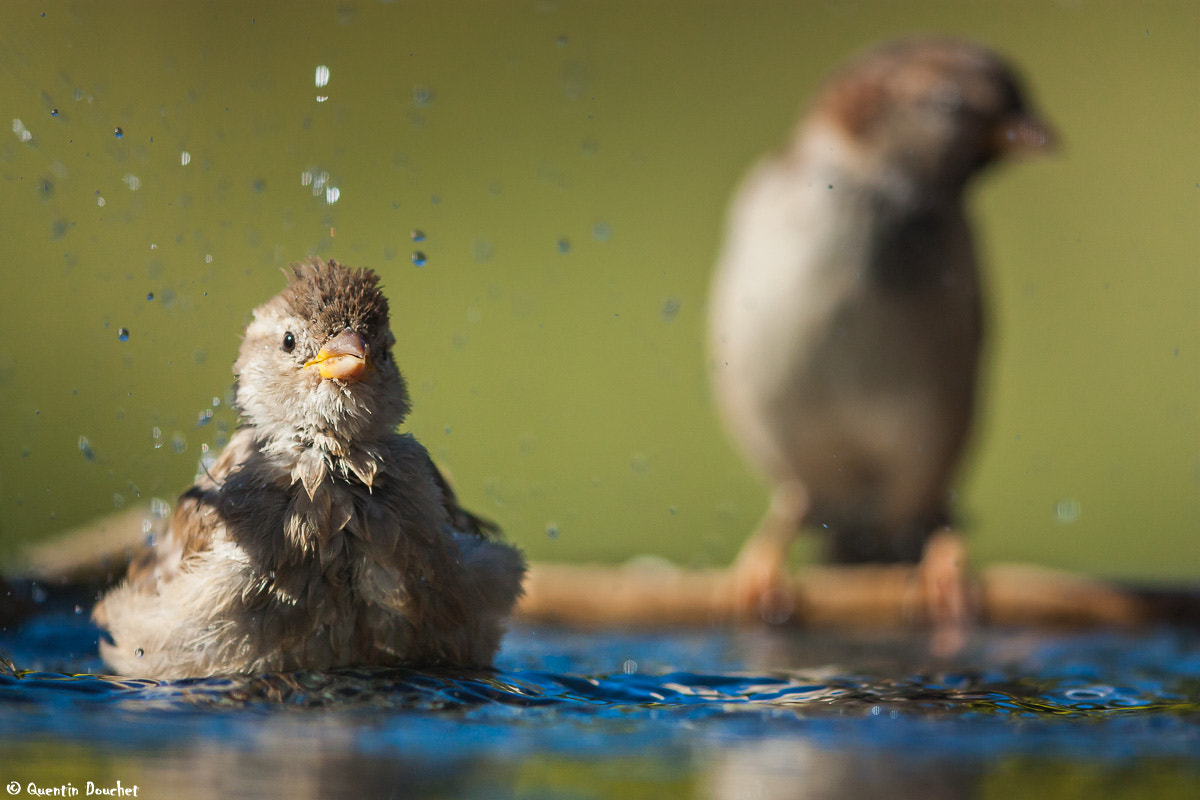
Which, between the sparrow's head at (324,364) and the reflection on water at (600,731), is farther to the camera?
the sparrow's head at (324,364)

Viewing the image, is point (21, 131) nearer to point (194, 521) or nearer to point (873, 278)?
point (194, 521)

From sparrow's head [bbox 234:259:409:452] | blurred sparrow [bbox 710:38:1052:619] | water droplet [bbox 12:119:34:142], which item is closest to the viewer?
sparrow's head [bbox 234:259:409:452]

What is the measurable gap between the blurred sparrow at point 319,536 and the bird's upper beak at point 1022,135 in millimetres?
3316

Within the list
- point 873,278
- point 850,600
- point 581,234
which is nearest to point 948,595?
point 850,600

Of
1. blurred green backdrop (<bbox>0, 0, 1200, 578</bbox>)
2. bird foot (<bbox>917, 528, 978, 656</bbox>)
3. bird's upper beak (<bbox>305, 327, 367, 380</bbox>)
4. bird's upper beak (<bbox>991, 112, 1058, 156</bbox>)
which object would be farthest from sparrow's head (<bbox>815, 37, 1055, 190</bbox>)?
bird's upper beak (<bbox>305, 327, 367, 380</bbox>)

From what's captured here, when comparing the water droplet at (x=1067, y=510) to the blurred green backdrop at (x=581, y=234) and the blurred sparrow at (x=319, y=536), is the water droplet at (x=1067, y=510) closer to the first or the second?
the blurred green backdrop at (x=581, y=234)

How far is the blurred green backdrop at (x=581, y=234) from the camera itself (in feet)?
14.2

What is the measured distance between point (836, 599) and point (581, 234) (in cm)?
796

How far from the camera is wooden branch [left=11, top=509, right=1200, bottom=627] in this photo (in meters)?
5.08

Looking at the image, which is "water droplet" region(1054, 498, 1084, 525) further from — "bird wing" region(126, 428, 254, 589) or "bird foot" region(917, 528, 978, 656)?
"bird wing" region(126, 428, 254, 589)

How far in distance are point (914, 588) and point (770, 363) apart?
116cm

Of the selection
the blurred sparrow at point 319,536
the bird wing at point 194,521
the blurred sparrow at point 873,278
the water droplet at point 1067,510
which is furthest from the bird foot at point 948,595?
the water droplet at point 1067,510

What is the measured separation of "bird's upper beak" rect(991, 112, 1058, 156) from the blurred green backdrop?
84 cm

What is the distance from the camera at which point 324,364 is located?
2.96 meters
